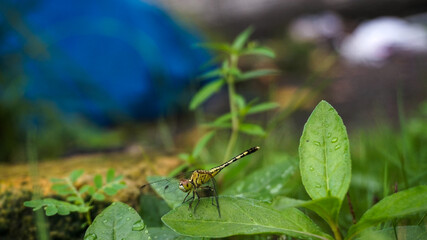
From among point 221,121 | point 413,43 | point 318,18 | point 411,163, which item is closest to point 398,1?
point 413,43

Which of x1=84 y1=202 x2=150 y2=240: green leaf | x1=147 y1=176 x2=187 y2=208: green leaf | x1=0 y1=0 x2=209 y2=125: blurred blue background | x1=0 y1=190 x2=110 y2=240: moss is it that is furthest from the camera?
x1=0 y1=0 x2=209 y2=125: blurred blue background

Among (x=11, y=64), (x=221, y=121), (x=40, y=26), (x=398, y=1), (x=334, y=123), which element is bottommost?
(x=334, y=123)

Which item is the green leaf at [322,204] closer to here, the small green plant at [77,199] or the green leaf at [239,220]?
the green leaf at [239,220]

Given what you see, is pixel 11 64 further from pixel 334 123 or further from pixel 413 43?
pixel 413 43

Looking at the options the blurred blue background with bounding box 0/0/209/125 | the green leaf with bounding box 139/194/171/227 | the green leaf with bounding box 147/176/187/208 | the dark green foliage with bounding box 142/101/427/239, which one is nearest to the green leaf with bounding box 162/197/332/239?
the dark green foliage with bounding box 142/101/427/239

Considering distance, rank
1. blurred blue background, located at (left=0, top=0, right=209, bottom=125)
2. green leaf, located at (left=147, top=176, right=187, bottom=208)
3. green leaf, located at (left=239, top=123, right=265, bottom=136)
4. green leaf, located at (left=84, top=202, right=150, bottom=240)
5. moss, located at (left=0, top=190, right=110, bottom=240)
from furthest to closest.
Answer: blurred blue background, located at (left=0, top=0, right=209, bottom=125) < green leaf, located at (left=239, top=123, right=265, bottom=136) < moss, located at (left=0, top=190, right=110, bottom=240) < green leaf, located at (left=147, top=176, right=187, bottom=208) < green leaf, located at (left=84, top=202, right=150, bottom=240)

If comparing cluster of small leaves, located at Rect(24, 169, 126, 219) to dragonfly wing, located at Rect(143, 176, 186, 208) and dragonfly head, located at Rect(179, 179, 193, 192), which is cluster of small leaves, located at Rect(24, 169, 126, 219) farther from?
dragonfly head, located at Rect(179, 179, 193, 192)

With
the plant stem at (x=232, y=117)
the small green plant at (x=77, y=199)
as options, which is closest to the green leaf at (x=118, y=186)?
the small green plant at (x=77, y=199)
